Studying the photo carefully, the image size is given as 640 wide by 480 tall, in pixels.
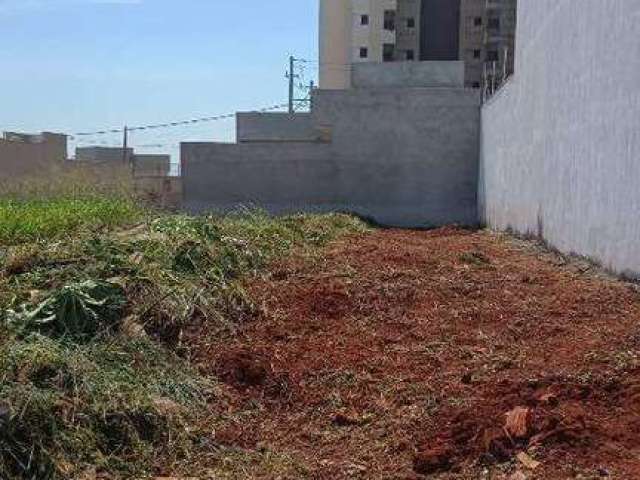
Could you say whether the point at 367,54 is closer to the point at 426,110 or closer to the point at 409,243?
the point at 426,110

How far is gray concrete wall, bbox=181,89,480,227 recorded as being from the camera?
22656mm

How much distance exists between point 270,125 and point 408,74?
6.87m

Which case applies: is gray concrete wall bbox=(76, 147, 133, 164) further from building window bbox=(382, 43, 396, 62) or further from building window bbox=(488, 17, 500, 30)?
building window bbox=(488, 17, 500, 30)

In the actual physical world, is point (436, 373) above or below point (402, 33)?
below

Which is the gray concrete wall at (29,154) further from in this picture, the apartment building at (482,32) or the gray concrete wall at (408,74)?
the apartment building at (482,32)

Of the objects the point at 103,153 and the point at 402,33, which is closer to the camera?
the point at 103,153

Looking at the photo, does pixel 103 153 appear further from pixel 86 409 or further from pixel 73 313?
pixel 86 409

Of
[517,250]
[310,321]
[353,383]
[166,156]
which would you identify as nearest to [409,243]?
[517,250]

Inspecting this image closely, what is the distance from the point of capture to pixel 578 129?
32.5 feet

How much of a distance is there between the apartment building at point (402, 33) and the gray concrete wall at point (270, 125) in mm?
17023

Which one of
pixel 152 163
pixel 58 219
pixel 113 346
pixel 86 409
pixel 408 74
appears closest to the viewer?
pixel 86 409

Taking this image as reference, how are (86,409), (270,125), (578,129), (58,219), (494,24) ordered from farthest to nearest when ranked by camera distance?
(494,24), (270,125), (58,219), (578,129), (86,409)

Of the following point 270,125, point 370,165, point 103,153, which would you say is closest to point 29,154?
point 103,153

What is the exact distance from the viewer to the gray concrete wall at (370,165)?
22.7m
